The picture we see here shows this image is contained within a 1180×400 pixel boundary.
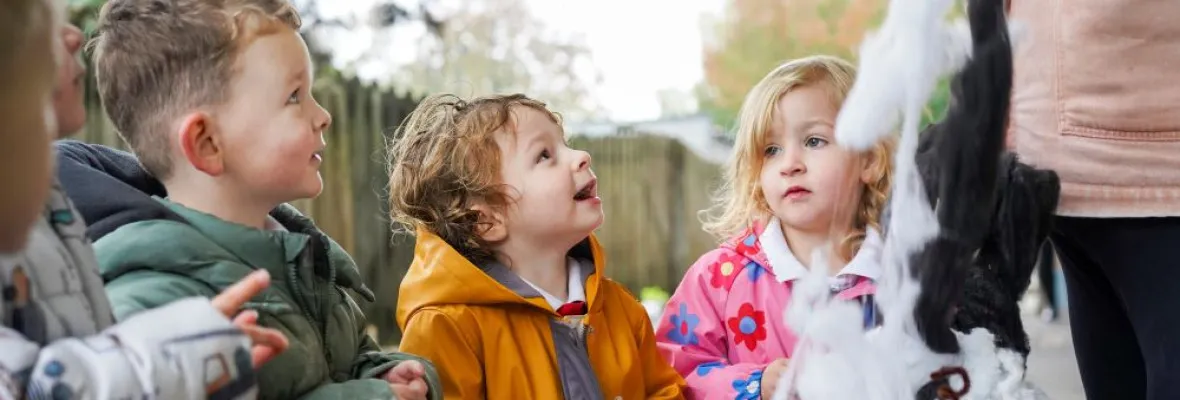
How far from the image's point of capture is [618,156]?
9672 mm

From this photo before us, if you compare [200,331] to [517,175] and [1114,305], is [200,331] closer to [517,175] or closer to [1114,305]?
[517,175]

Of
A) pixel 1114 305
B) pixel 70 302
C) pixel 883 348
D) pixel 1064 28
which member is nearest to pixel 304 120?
pixel 70 302

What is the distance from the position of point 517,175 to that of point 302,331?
2.53 feet

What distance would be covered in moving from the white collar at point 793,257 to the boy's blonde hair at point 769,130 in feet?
0.16

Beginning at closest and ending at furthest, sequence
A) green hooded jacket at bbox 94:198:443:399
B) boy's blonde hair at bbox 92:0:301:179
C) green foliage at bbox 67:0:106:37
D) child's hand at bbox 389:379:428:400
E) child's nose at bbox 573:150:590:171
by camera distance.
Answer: green hooded jacket at bbox 94:198:443:399 < boy's blonde hair at bbox 92:0:301:179 < child's hand at bbox 389:379:428:400 < child's nose at bbox 573:150:590:171 < green foliage at bbox 67:0:106:37

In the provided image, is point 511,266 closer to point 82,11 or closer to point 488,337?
point 488,337

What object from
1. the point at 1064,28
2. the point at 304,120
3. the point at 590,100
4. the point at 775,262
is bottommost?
the point at 590,100

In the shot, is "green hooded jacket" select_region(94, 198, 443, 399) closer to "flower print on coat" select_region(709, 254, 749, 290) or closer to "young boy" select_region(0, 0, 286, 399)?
"young boy" select_region(0, 0, 286, 399)

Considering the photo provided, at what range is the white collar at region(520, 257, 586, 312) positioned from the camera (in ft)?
7.91

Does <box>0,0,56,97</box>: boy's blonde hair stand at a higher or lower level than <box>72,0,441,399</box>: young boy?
higher

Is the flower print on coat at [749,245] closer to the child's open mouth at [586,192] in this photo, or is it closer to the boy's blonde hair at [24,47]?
the child's open mouth at [586,192]

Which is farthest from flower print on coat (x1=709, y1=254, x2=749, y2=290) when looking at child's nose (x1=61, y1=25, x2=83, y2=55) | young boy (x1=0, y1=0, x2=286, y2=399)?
child's nose (x1=61, y1=25, x2=83, y2=55)

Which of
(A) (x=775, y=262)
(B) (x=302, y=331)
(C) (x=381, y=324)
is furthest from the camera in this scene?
(C) (x=381, y=324)

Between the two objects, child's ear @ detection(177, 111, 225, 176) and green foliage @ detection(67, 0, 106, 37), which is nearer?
child's ear @ detection(177, 111, 225, 176)
